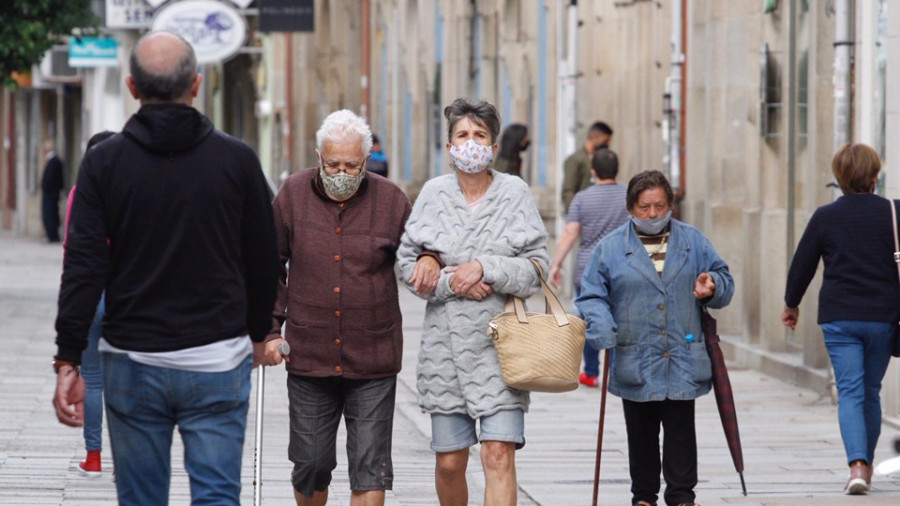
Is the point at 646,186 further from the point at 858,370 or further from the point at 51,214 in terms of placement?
the point at 51,214

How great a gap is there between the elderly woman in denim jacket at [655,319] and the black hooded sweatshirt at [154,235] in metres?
2.82

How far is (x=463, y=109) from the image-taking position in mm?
7543

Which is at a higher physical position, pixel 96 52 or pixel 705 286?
pixel 96 52

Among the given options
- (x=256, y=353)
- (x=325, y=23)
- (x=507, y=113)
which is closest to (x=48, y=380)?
(x=256, y=353)

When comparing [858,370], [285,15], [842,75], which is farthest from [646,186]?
[285,15]

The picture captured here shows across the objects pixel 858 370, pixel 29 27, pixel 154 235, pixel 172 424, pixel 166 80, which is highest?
pixel 29 27

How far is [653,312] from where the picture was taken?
852 cm

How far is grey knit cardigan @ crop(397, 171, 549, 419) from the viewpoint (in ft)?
24.3

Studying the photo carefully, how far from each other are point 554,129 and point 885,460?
47.9ft

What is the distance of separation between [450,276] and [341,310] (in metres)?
0.40

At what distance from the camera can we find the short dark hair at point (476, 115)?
750 cm

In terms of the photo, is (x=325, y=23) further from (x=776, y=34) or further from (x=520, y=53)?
(x=776, y=34)

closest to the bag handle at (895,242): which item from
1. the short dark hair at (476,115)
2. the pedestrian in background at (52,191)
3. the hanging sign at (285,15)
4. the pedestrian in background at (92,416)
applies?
the short dark hair at (476,115)

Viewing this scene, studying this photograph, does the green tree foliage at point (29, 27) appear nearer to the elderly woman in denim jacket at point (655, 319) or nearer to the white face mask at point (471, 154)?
the elderly woman in denim jacket at point (655, 319)
